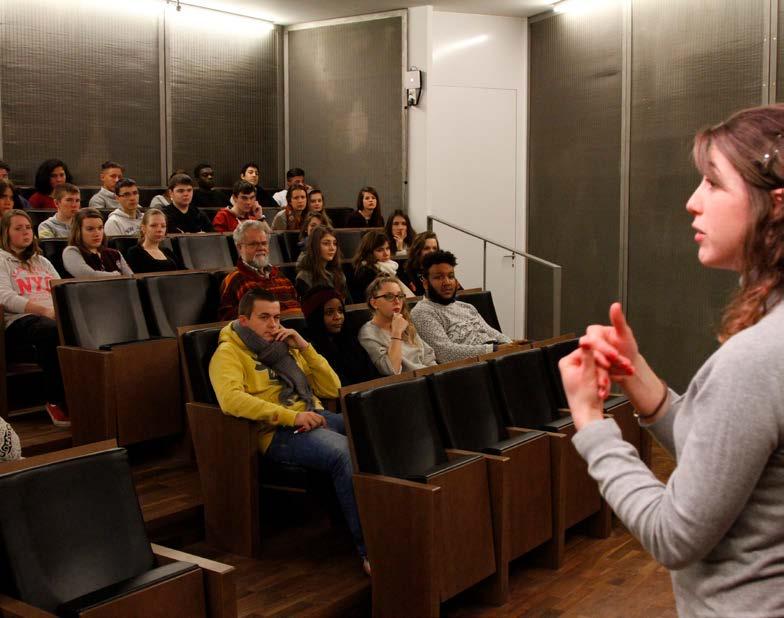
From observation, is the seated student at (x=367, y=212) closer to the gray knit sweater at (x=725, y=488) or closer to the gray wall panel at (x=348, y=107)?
the gray wall panel at (x=348, y=107)

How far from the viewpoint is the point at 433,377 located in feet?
5.51

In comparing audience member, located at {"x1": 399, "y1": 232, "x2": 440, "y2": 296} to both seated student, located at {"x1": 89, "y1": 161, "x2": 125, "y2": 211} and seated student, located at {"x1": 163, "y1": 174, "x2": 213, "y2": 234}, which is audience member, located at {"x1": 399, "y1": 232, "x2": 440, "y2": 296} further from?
seated student, located at {"x1": 89, "y1": 161, "x2": 125, "y2": 211}

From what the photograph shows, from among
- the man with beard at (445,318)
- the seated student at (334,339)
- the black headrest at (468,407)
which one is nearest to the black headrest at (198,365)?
the seated student at (334,339)

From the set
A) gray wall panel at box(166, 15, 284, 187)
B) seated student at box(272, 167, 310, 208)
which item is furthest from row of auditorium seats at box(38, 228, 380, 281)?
gray wall panel at box(166, 15, 284, 187)

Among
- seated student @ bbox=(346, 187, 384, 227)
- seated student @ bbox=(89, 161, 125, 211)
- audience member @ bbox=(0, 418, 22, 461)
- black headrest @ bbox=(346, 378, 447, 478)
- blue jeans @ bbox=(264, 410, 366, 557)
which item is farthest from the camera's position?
seated student @ bbox=(346, 187, 384, 227)

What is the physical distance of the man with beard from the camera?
2350 millimetres

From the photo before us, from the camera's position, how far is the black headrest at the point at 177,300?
7.01 feet

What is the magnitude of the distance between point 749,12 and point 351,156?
1894mm

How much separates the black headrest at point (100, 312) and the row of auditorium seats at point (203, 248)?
432 mm

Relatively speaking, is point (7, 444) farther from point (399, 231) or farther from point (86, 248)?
point (399, 231)

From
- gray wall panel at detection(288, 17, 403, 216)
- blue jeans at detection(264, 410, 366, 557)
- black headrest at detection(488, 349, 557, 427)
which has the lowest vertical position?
blue jeans at detection(264, 410, 366, 557)

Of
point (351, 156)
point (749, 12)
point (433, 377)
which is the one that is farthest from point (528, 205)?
point (433, 377)

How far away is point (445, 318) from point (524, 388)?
1.76 ft

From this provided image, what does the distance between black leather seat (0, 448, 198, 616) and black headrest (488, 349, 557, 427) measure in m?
0.89
